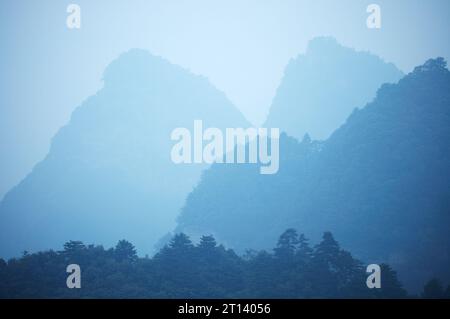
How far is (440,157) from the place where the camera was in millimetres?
28109

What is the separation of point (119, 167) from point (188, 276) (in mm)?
61085

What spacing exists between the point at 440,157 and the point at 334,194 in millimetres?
8842

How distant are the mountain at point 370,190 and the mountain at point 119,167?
25.3 m

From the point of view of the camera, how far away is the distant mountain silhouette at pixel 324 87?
68188mm

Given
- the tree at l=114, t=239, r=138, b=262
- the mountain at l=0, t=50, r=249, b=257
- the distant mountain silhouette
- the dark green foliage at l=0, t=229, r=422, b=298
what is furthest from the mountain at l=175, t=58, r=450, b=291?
the distant mountain silhouette

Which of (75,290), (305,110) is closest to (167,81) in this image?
(305,110)

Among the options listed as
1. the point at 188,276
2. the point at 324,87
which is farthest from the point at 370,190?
the point at 324,87

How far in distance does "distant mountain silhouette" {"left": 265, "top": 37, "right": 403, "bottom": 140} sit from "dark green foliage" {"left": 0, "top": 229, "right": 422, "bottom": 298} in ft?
173

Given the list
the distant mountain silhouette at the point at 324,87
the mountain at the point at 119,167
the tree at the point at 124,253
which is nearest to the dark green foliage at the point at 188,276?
the tree at the point at 124,253

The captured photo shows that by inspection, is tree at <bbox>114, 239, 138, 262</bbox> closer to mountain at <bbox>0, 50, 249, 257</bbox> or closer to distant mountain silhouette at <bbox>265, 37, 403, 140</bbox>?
mountain at <bbox>0, 50, 249, 257</bbox>

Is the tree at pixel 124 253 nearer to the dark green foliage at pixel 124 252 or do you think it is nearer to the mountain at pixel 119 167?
the dark green foliage at pixel 124 252

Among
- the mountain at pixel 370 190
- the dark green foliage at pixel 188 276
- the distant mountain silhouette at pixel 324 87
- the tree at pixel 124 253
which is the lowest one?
the dark green foliage at pixel 188 276
